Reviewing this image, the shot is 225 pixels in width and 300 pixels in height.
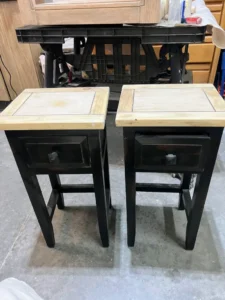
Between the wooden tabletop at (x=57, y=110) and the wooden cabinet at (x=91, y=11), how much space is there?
509 mm

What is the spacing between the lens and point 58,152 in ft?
2.65

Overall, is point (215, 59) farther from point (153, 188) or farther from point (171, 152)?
point (171, 152)

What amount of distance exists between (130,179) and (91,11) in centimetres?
92

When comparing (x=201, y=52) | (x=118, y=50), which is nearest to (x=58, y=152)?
(x=118, y=50)

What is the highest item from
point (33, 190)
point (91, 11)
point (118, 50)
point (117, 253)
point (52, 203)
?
point (91, 11)

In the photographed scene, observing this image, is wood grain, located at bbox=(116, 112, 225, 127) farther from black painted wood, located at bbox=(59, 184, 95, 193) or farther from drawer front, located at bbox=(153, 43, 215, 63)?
drawer front, located at bbox=(153, 43, 215, 63)

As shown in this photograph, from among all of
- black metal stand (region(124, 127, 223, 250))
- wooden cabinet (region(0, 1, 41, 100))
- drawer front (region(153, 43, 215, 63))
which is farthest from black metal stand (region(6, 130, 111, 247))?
drawer front (region(153, 43, 215, 63))

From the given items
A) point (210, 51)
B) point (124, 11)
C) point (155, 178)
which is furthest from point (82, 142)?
point (210, 51)

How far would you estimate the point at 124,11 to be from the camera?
3.85 ft

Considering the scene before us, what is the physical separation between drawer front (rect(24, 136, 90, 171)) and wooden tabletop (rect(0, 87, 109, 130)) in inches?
2.4

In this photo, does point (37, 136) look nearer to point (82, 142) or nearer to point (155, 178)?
point (82, 142)

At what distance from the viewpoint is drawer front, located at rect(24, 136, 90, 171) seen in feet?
2.57

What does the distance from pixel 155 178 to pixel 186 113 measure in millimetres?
901

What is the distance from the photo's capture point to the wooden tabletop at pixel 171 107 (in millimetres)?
712
